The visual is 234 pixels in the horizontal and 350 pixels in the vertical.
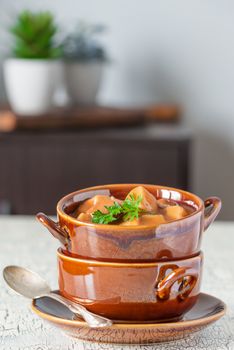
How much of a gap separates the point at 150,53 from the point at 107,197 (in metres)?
2.12

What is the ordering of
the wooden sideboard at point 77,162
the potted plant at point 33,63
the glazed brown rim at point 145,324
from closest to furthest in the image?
the glazed brown rim at point 145,324 < the wooden sideboard at point 77,162 < the potted plant at point 33,63

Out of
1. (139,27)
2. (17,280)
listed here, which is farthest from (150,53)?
(17,280)

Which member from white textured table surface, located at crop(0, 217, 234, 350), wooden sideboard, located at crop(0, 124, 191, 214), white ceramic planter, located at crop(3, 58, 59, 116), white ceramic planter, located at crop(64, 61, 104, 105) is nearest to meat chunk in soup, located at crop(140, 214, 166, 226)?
white textured table surface, located at crop(0, 217, 234, 350)

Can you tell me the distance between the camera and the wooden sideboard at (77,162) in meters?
2.39

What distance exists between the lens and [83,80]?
2609 millimetres

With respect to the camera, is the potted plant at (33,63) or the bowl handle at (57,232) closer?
the bowl handle at (57,232)

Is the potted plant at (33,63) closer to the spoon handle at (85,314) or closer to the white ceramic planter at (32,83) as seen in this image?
the white ceramic planter at (32,83)

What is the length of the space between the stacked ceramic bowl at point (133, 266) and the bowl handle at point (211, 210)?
5 centimetres

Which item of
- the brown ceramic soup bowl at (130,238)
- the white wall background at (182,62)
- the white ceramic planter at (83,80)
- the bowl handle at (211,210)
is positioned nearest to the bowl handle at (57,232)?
the brown ceramic soup bowl at (130,238)

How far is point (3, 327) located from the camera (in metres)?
0.81

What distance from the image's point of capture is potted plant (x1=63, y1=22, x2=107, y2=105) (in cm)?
260

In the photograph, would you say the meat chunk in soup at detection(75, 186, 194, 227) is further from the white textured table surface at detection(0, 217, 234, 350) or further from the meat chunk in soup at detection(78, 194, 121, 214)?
the white textured table surface at detection(0, 217, 234, 350)

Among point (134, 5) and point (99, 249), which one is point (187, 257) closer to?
point (99, 249)

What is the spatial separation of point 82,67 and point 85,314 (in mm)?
1923
